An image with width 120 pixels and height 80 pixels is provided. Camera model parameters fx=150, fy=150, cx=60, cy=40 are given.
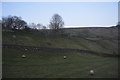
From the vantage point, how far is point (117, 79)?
1159 cm

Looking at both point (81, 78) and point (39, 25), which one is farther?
point (39, 25)

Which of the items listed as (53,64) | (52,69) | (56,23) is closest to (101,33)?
(56,23)

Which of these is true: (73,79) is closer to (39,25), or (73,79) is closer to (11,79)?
(11,79)

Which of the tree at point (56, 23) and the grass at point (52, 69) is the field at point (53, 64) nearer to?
the grass at point (52, 69)

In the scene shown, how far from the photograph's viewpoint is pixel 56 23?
62.1 m

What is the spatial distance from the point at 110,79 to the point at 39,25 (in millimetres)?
67426

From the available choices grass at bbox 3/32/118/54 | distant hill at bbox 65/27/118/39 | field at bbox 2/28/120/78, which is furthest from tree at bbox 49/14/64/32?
field at bbox 2/28/120/78

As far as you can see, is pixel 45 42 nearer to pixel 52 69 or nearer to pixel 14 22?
pixel 14 22

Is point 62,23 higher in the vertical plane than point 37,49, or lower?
higher

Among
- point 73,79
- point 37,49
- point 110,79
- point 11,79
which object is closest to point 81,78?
point 73,79

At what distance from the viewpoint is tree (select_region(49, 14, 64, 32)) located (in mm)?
61263

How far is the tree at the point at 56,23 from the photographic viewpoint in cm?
6126

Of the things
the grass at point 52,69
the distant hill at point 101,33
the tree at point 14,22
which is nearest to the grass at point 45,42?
the tree at point 14,22

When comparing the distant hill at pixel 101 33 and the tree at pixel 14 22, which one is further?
the distant hill at pixel 101 33
